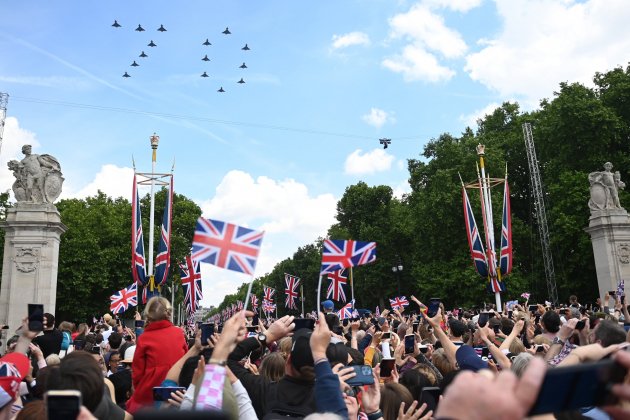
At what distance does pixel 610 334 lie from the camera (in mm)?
4465

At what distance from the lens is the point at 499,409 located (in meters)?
1.37

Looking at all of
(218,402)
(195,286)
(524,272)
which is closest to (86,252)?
(195,286)

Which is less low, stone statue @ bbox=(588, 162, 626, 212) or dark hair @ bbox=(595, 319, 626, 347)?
stone statue @ bbox=(588, 162, 626, 212)

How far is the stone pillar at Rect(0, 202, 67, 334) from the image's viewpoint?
66.8 feet

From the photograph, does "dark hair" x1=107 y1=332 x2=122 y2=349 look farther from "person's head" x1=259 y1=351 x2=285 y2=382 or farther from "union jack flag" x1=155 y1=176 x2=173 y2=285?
"union jack flag" x1=155 y1=176 x2=173 y2=285

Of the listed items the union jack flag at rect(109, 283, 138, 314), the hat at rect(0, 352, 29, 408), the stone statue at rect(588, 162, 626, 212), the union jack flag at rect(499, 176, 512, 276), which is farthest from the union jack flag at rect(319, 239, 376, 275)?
the stone statue at rect(588, 162, 626, 212)

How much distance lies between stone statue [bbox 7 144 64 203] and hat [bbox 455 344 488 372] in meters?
20.3

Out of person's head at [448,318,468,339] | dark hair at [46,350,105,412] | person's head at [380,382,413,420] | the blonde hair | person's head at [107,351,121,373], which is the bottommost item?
person's head at [380,382,413,420]

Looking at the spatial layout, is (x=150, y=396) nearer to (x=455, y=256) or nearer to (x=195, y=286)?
(x=195, y=286)

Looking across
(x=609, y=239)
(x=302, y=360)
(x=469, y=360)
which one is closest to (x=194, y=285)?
(x=609, y=239)

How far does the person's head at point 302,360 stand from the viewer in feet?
11.7

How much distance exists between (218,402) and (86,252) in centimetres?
4910

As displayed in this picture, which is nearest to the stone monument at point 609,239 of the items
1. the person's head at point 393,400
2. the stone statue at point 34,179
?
the stone statue at point 34,179

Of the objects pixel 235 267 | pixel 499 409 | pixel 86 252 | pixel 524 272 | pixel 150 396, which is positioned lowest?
pixel 150 396
